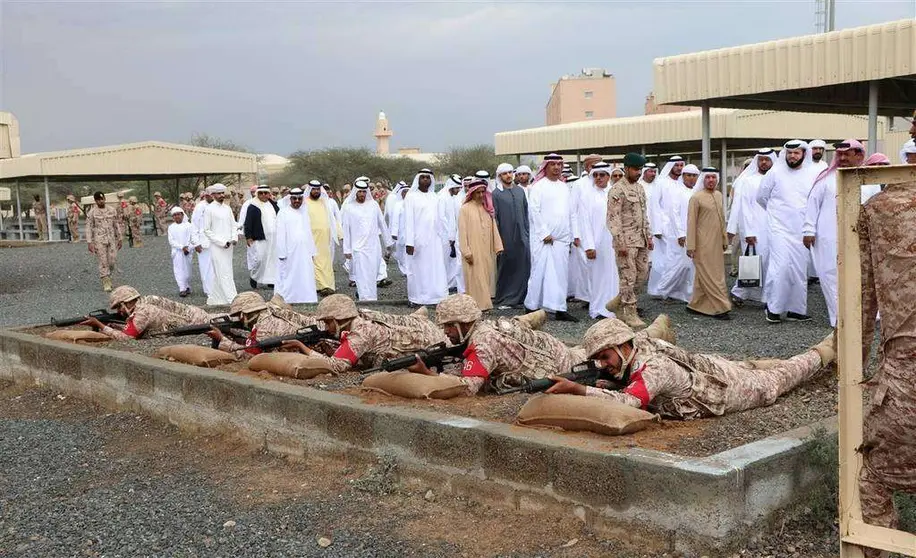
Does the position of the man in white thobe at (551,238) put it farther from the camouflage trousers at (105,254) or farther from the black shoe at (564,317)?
the camouflage trousers at (105,254)

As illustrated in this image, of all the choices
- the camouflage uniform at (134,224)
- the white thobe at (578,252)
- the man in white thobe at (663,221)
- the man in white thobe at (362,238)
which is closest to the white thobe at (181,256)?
the man in white thobe at (362,238)

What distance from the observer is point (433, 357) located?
18.0ft

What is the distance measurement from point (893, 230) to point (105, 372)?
20.6 ft

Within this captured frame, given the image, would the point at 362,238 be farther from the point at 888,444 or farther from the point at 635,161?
the point at 888,444

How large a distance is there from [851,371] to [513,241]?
871 cm

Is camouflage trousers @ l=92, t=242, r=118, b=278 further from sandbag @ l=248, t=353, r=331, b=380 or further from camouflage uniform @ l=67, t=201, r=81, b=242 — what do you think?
camouflage uniform @ l=67, t=201, r=81, b=242

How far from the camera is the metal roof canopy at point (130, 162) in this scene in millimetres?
31609

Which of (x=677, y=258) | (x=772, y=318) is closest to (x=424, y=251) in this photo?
(x=677, y=258)

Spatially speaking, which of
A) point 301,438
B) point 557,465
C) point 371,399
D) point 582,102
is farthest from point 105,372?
point 582,102

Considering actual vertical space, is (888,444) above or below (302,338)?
above

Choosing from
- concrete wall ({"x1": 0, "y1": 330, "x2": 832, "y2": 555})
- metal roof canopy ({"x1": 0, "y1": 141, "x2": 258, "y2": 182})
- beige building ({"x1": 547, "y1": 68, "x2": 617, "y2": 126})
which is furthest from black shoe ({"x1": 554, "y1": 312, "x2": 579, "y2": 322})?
beige building ({"x1": 547, "y1": 68, "x2": 617, "y2": 126})

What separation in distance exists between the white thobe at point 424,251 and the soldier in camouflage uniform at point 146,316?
3695mm

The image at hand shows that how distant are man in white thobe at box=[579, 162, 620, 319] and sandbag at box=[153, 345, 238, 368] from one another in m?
4.49

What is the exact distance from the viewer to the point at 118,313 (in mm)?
8812
